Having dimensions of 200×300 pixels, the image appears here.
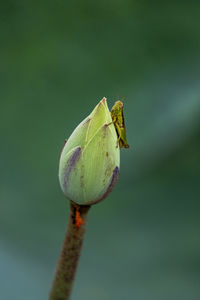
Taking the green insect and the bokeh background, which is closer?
the green insect

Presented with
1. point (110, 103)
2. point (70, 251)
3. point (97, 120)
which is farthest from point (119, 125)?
point (110, 103)

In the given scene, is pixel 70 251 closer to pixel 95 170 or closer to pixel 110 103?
pixel 95 170

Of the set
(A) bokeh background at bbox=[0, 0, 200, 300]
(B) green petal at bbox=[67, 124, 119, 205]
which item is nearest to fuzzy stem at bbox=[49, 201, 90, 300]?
(B) green petal at bbox=[67, 124, 119, 205]

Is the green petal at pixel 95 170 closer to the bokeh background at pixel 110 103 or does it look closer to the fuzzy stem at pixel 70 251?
the fuzzy stem at pixel 70 251

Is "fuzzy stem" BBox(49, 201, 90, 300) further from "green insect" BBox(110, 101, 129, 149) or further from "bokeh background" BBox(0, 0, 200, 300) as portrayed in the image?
"bokeh background" BBox(0, 0, 200, 300)

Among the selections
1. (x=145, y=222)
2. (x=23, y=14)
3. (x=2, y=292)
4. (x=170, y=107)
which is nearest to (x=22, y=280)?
(x=2, y=292)

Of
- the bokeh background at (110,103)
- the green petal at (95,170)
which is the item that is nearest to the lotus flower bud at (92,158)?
the green petal at (95,170)
